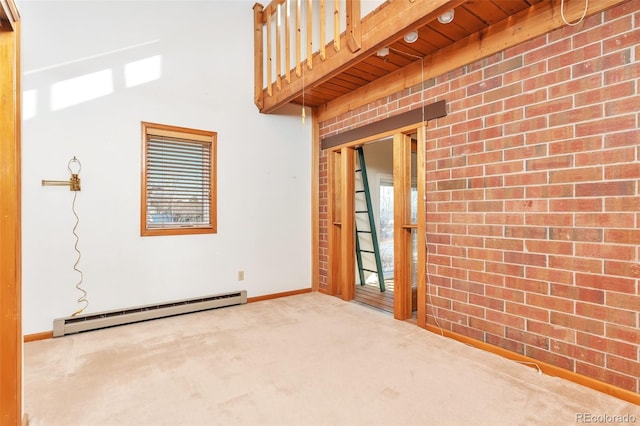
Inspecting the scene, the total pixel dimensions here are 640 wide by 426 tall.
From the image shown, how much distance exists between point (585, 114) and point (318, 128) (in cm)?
316

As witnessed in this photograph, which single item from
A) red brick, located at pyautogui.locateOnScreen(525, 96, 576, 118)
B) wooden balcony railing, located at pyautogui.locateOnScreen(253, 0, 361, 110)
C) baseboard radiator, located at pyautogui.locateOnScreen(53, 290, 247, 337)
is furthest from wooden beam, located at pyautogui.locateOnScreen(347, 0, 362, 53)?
baseboard radiator, located at pyautogui.locateOnScreen(53, 290, 247, 337)

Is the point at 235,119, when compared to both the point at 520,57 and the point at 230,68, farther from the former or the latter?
the point at 520,57

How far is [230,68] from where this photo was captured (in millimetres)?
4016

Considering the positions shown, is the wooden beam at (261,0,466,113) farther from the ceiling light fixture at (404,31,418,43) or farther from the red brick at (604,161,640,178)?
the red brick at (604,161,640,178)

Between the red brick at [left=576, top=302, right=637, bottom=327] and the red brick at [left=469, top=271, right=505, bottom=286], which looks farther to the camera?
the red brick at [left=469, top=271, right=505, bottom=286]

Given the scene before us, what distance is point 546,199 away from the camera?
230cm

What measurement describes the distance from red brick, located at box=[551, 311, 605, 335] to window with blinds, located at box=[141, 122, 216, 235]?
3397mm

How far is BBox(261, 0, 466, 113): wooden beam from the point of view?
217 cm

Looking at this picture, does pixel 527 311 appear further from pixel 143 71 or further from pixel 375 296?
pixel 143 71

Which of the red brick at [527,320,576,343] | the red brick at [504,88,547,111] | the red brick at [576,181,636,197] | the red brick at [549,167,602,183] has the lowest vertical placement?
the red brick at [527,320,576,343]

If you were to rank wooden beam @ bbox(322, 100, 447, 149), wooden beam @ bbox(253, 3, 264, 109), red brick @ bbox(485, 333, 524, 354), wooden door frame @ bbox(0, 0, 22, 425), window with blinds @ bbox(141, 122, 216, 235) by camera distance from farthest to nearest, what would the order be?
1. wooden beam @ bbox(253, 3, 264, 109)
2. window with blinds @ bbox(141, 122, 216, 235)
3. wooden beam @ bbox(322, 100, 447, 149)
4. red brick @ bbox(485, 333, 524, 354)
5. wooden door frame @ bbox(0, 0, 22, 425)

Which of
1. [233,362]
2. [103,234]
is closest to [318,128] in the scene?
[103,234]

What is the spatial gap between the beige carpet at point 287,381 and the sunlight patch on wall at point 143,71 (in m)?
2.55

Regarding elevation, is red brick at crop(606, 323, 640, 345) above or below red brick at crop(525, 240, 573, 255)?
below
